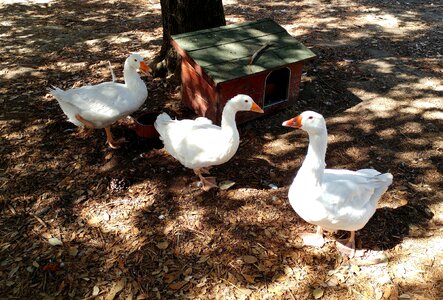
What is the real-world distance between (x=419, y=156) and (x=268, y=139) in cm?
176

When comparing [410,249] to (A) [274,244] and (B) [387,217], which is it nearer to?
(B) [387,217]

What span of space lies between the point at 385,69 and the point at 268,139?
9.03 feet

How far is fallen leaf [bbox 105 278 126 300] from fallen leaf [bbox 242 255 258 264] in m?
1.03

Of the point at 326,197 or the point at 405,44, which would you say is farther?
the point at 405,44

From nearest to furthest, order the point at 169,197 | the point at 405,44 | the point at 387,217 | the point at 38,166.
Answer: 1. the point at 387,217
2. the point at 169,197
3. the point at 38,166
4. the point at 405,44

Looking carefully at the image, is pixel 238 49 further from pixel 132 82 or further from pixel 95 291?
pixel 95 291

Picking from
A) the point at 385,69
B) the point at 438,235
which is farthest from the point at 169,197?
the point at 385,69

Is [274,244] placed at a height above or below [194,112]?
below

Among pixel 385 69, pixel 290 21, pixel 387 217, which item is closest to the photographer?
pixel 387 217

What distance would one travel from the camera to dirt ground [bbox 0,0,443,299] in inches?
121

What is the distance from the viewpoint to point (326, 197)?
118 inches

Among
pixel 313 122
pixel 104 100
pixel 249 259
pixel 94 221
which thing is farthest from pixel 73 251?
pixel 313 122

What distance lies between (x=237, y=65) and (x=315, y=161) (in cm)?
184

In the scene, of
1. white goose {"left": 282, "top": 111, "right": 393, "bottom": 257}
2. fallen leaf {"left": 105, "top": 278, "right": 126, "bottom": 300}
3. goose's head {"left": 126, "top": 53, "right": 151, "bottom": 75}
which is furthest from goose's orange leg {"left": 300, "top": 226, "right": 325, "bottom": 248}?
goose's head {"left": 126, "top": 53, "right": 151, "bottom": 75}
